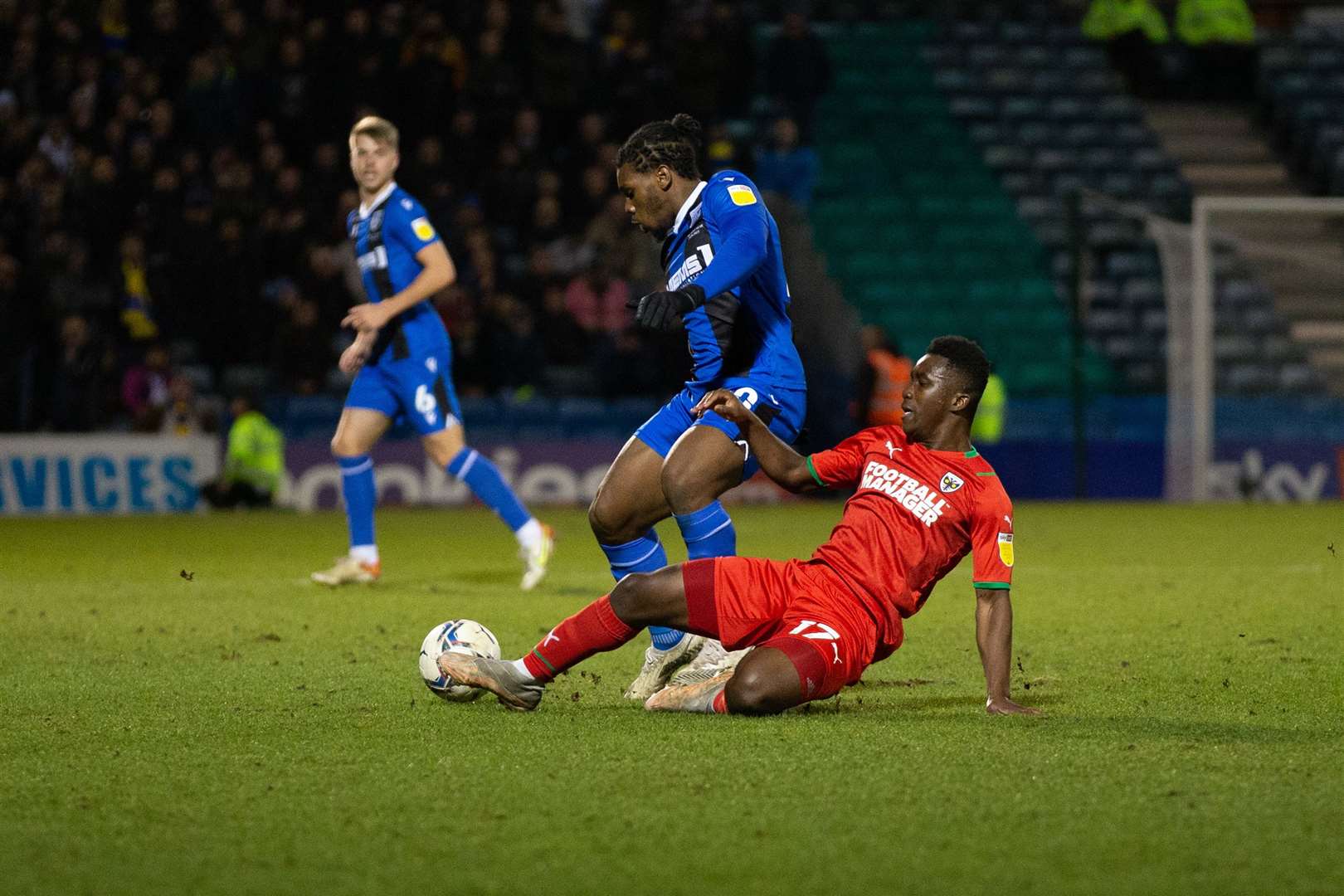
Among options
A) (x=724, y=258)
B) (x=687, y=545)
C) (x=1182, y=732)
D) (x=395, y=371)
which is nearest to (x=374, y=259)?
(x=395, y=371)

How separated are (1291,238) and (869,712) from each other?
14.5m

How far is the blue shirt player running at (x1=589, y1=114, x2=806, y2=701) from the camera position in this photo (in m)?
5.68

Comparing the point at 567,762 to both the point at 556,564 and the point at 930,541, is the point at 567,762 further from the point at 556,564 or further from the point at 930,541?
the point at 556,564

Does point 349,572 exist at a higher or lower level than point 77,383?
lower

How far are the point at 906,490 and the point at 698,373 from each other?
1.11 metres

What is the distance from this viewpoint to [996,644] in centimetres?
488

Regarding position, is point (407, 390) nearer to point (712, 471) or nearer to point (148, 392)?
point (712, 471)

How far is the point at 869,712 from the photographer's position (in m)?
5.17

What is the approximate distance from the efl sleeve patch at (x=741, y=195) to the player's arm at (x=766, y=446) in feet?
2.50

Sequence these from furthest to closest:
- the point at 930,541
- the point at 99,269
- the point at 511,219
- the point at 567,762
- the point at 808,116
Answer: the point at 808,116 → the point at 511,219 → the point at 99,269 → the point at 930,541 → the point at 567,762

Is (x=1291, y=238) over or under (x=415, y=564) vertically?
over

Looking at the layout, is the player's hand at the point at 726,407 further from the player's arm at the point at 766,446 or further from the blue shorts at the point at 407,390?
the blue shorts at the point at 407,390

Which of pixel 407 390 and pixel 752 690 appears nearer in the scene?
pixel 752 690

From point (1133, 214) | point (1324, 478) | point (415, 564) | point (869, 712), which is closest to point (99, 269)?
point (415, 564)
